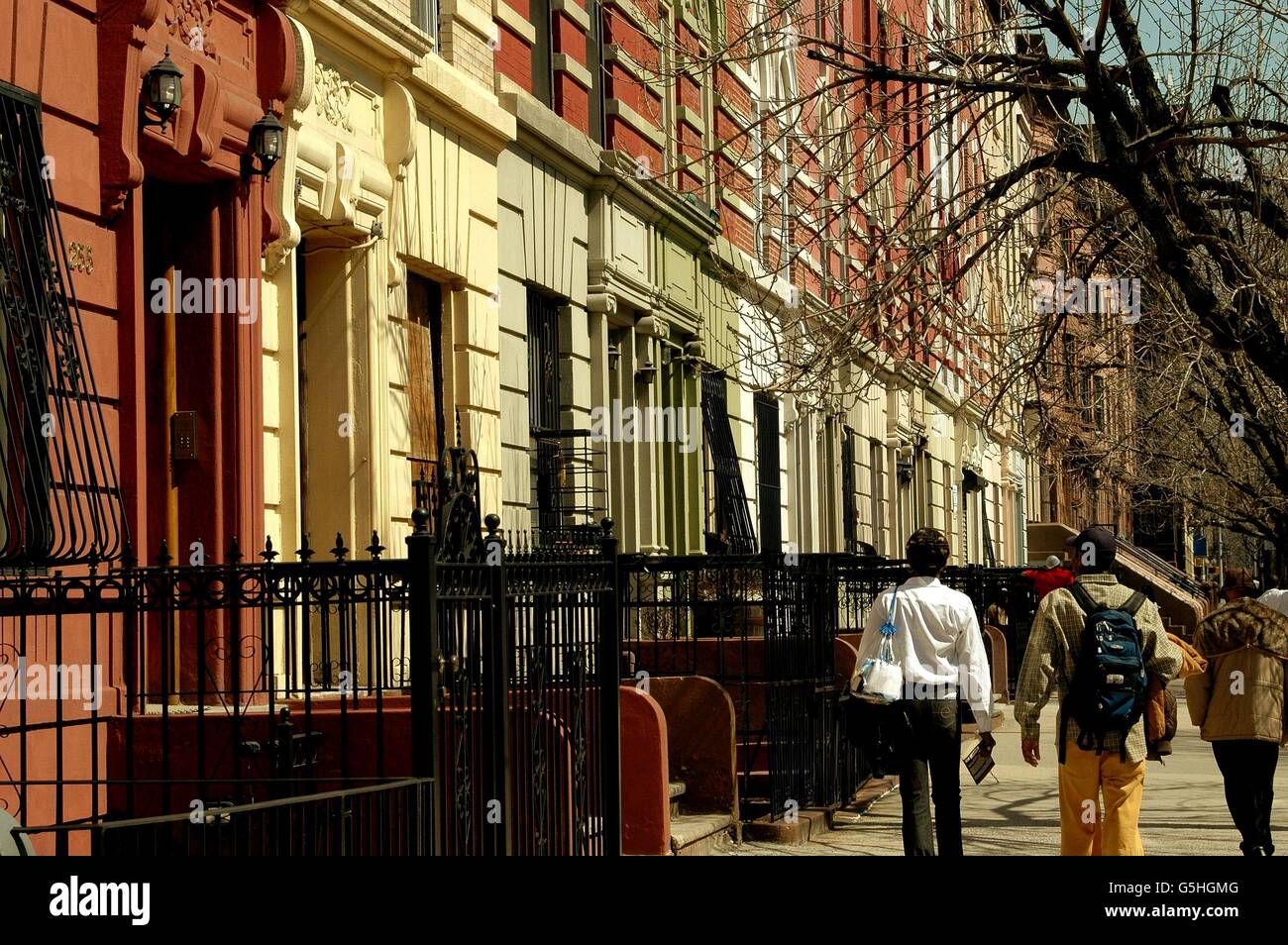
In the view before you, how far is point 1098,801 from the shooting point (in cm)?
964

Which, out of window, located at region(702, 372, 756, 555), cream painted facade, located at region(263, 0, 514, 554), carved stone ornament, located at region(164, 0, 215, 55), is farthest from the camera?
window, located at region(702, 372, 756, 555)

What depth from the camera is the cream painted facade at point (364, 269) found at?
12.6 metres

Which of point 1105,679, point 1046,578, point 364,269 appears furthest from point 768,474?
point 1105,679

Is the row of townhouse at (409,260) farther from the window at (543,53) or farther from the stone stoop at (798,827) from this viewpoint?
the stone stoop at (798,827)

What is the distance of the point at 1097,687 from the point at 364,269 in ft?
21.1

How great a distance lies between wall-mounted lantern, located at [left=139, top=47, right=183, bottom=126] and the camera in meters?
10.4

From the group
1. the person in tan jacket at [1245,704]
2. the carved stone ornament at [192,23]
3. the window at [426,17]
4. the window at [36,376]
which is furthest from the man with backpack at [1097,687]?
the window at [426,17]

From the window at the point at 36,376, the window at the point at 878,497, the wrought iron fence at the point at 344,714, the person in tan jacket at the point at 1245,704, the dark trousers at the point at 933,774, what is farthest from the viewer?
the window at the point at 878,497

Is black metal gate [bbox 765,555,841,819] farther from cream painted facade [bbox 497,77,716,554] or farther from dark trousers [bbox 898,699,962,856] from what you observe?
cream painted facade [bbox 497,77,716,554]

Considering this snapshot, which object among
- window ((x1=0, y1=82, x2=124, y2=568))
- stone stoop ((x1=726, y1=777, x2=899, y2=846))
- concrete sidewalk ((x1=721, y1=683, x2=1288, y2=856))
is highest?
window ((x1=0, y1=82, x2=124, y2=568))

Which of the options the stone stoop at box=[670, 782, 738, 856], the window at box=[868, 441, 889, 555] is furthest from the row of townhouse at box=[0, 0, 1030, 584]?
the window at box=[868, 441, 889, 555]

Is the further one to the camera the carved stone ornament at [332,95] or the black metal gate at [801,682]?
the black metal gate at [801,682]

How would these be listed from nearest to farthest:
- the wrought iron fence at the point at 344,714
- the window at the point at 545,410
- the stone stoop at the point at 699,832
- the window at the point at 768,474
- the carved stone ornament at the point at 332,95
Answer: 1. the wrought iron fence at the point at 344,714
2. the stone stoop at the point at 699,832
3. the carved stone ornament at the point at 332,95
4. the window at the point at 545,410
5. the window at the point at 768,474

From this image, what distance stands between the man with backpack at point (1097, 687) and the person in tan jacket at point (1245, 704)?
76.1 inches
